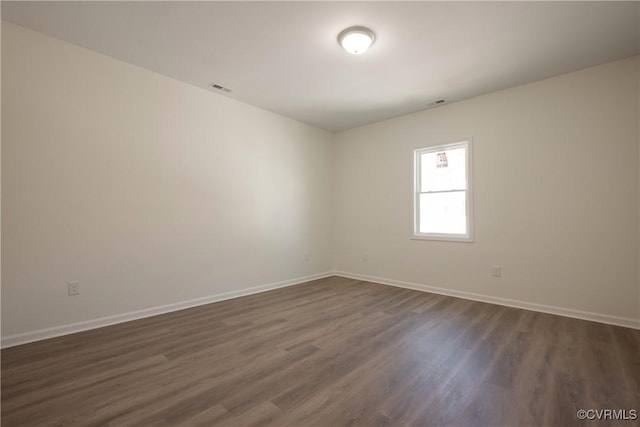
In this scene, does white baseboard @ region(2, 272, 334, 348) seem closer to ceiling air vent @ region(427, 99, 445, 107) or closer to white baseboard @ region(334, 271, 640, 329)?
white baseboard @ region(334, 271, 640, 329)

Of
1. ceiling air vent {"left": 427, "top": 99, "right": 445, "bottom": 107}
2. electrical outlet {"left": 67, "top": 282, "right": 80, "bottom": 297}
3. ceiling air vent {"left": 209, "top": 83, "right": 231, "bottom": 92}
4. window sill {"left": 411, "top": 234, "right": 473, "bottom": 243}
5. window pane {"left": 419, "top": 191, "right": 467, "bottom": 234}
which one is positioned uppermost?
ceiling air vent {"left": 427, "top": 99, "right": 445, "bottom": 107}

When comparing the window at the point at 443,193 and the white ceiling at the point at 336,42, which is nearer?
the white ceiling at the point at 336,42

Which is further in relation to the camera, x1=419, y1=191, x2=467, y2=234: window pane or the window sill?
x1=419, y1=191, x2=467, y2=234: window pane

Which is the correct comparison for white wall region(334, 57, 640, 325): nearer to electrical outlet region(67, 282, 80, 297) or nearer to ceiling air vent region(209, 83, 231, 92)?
ceiling air vent region(209, 83, 231, 92)

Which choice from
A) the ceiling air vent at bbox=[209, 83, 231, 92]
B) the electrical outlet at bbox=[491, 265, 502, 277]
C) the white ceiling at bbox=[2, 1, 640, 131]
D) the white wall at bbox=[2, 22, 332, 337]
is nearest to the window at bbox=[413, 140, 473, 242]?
the electrical outlet at bbox=[491, 265, 502, 277]

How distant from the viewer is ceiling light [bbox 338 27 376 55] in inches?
96.7

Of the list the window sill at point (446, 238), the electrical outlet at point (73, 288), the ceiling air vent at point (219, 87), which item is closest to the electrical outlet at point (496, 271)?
the window sill at point (446, 238)

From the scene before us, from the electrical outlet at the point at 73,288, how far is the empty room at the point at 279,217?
0.01m

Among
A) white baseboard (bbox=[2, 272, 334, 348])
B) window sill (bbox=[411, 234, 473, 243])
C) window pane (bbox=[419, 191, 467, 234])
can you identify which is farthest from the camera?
window pane (bbox=[419, 191, 467, 234])

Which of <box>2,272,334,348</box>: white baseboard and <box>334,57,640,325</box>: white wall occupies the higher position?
<box>334,57,640,325</box>: white wall

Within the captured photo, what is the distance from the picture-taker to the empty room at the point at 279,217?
1.83 meters

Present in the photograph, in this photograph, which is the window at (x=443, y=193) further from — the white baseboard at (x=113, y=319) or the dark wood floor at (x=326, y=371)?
the white baseboard at (x=113, y=319)

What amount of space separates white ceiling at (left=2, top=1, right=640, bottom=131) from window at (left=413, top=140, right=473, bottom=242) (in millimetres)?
909

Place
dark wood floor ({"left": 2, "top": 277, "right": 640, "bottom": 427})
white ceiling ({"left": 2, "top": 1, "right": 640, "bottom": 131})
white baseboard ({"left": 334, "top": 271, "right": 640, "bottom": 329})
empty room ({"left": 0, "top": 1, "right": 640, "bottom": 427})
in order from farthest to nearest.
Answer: white baseboard ({"left": 334, "top": 271, "right": 640, "bottom": 329}) < white ceiling ({"left": 2, "top": 1, "right": 640, "bottom": 131}) < empty room ({"left": 0, "top": 1, "right": 640, "bottom": 427}) < dark wood floor ({"left": 2, "top": 277, "right": 640, "bottom": 427})
